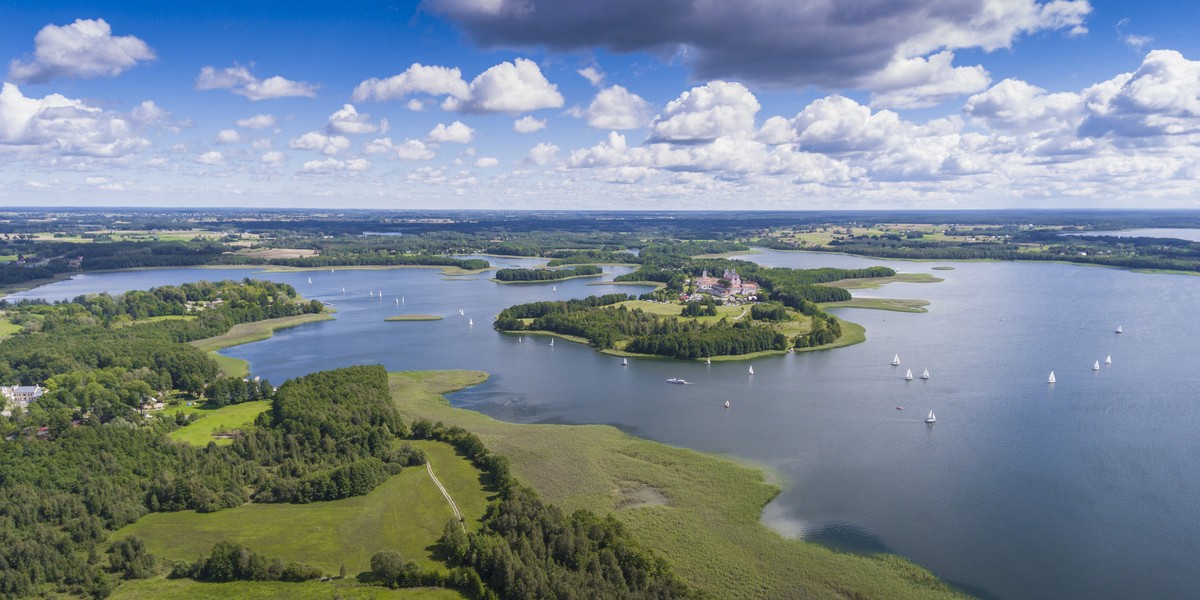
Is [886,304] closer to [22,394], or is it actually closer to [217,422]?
[217,422]

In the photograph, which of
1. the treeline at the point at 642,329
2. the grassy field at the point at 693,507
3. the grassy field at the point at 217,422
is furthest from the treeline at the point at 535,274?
the grassy field at the point at 693,507

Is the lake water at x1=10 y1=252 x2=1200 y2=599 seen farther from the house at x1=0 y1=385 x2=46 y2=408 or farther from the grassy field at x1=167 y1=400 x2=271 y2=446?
the house at x1=0 y1=385 x2=46 y2=408

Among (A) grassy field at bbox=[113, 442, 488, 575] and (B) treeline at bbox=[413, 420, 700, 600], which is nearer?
(B) treeline at bbox=[413, 420, 700, 600]

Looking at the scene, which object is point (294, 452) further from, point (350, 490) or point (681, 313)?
point (681, 313)

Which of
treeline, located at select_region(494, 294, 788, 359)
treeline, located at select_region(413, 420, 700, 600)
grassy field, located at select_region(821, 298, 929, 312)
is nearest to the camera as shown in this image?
treeline, located at select_region(413, 420, 700, 600)

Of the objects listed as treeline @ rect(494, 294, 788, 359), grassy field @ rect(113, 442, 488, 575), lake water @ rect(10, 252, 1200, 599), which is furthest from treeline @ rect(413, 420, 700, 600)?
treeline @ rect(494, 294, 788, 359)

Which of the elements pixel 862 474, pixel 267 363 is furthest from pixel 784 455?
pixel 267 363

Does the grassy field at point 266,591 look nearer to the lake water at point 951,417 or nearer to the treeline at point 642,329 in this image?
Answer: the lake water at point 951,417
